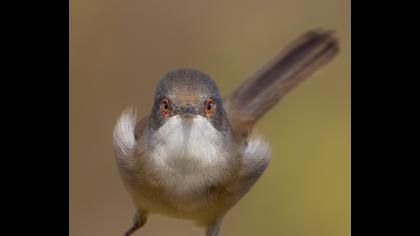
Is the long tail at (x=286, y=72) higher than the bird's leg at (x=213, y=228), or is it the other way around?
the long tail at (x=286, y=72)

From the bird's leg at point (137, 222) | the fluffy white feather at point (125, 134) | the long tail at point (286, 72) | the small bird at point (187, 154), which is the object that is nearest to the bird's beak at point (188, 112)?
the small bird at point (187, 154)

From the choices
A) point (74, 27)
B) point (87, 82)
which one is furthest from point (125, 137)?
point (74, 27)

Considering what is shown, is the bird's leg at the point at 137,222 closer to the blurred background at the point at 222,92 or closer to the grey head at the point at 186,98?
the blurred background at the point at 222,92

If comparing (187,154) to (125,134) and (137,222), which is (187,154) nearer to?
(125,134)

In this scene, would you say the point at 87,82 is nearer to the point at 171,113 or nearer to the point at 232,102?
the point at 232,102

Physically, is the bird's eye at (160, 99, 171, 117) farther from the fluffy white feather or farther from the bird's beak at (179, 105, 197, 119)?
the fluffy white feather

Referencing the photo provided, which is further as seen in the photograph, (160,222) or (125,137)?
(160,222)
